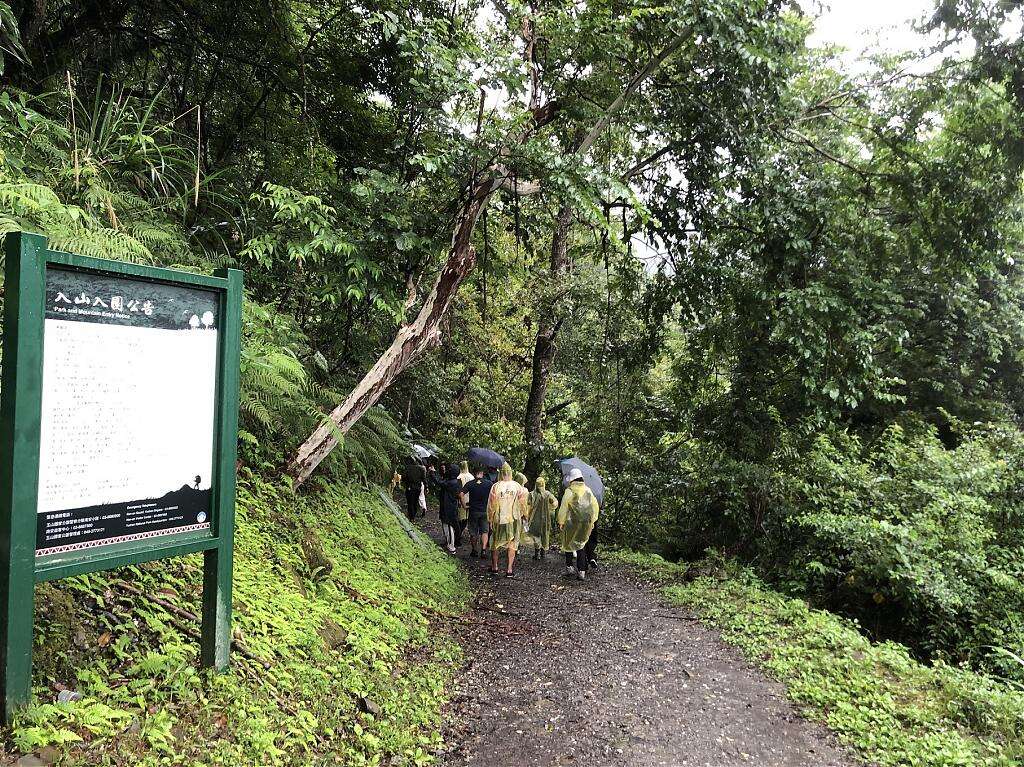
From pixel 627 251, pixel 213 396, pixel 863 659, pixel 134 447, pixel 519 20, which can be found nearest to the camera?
pixel 134 447

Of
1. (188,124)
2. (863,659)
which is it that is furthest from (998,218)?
(188,124)

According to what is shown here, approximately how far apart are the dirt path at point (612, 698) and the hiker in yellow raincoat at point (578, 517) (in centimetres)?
161

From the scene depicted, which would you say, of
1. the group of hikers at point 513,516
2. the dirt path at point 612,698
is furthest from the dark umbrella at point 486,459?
the dirt path at point 612,698

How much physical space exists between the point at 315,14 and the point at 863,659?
33.8 feet

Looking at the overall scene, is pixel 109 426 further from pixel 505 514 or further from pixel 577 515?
pixel 577 515

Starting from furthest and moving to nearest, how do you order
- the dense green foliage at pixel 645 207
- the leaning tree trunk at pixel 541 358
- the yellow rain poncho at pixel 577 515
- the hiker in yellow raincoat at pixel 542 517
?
the leaning tree trunk at pixel 541 358 → the hiker in yellow raincoat at pixel 542 517 → the yellow rain poncho at pixel 577 515 → the dense green foliage at pixel 645 207

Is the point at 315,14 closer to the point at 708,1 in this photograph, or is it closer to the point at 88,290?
the point at 708,1

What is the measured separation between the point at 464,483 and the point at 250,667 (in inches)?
269

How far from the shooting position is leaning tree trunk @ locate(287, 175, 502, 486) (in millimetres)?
7234

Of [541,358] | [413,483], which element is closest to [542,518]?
[413,483]

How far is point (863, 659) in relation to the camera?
606cm

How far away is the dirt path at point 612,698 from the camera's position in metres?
4.50

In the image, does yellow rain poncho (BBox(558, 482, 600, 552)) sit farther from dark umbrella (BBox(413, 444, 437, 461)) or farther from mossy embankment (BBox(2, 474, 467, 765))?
dark umbrella (BBox(413, 444, 437, 461))

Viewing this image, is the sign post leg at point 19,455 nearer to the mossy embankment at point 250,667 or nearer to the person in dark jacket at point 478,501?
the mossy embankment at point 250,667
